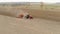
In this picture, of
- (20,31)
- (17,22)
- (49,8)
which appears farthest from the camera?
(49,8)

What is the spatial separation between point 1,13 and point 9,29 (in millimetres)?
396

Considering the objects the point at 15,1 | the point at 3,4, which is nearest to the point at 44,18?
the point at 15,1

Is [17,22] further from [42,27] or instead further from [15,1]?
[15,1]

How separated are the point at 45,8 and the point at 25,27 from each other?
0.30 metres

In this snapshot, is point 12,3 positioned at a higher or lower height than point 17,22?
higher

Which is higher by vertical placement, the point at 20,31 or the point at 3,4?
the point at 3,4

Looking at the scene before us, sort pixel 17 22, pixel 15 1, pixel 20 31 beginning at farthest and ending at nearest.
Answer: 1. pixel 15 1
2. pixel 17 22
3. pixel 20 31

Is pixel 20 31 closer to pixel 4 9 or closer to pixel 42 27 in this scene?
pixel 42 27

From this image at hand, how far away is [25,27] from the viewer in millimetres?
715

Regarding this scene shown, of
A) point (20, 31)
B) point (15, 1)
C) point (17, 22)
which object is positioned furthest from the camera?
point (15, 1)

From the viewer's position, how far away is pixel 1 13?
3.46 feet

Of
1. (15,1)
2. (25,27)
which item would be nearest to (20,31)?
(25,27)

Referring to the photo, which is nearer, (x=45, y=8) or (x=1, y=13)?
(x=45, y=8)

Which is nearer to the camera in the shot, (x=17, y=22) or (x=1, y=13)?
Answer: (x=17, y=22)
